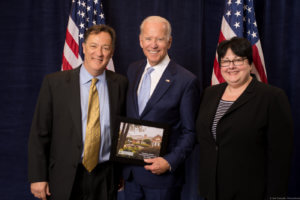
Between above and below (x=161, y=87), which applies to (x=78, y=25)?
above

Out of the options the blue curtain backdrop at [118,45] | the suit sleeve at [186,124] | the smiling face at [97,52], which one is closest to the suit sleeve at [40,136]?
the smiling face at [97,52]

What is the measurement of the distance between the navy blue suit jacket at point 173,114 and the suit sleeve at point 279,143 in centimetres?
57

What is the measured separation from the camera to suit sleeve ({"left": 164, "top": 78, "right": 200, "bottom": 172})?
6.87 feet

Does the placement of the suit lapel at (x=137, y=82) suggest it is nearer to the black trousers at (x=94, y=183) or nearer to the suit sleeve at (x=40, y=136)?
the black trousers at (x=94, y=183)

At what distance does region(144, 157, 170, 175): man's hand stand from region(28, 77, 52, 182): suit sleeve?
804 millimetres

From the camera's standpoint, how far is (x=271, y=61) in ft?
12.5

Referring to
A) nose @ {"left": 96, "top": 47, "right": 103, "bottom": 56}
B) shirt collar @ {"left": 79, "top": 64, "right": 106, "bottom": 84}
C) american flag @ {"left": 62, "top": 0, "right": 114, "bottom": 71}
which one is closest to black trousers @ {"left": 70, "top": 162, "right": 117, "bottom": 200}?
shirt collar @ {"left": 79, "top": 64, "right": 106, "bottom": 84}

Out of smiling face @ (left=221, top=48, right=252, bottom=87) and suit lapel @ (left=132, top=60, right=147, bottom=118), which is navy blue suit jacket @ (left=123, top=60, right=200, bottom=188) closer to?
suit lapel @ (left=132, top=60, right=147, bottom=118)

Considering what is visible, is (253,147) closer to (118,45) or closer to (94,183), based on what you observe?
(94,183)

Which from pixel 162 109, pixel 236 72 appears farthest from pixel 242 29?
pixel 162 109

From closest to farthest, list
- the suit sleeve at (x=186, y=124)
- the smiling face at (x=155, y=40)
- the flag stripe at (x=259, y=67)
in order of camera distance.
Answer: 1. the suit sleeve at (x=186, y=124)
2. the smiling face at (x=155, y=40)
3. the flag stripe at (x=259, y=67)

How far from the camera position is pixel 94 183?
7.22 feet

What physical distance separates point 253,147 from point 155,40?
3.52 ft

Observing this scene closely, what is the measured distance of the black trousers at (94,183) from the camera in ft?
7.11
